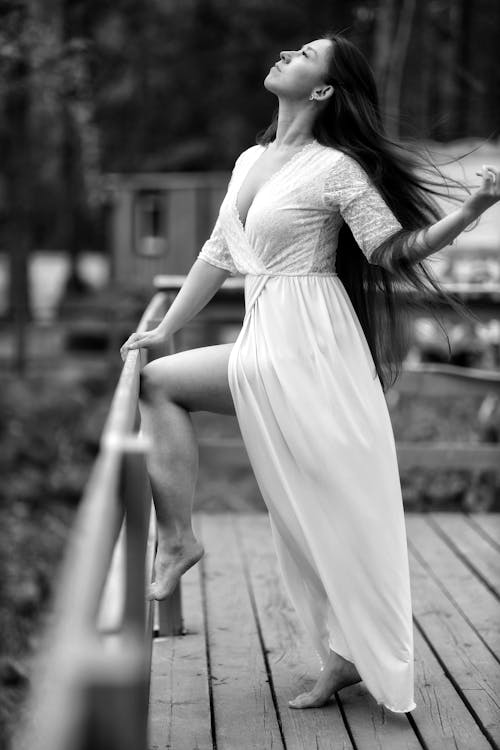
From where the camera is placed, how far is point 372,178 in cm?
314

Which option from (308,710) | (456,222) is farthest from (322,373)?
(308,710)

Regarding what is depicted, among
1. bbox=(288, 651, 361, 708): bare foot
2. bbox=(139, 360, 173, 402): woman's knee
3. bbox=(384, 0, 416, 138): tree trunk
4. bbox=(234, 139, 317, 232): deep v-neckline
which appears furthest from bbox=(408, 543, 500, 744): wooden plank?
bbox=(384, 0, 416, 138): tree trunk

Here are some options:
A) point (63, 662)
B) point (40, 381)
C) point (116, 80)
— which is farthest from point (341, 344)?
point (116, 80)

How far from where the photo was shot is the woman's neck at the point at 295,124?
10.5ft

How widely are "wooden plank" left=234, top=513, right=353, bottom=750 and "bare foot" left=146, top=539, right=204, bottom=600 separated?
45cm

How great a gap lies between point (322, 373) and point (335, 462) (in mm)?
215

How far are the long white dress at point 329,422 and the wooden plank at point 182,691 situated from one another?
1.52 ft

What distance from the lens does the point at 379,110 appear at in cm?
323

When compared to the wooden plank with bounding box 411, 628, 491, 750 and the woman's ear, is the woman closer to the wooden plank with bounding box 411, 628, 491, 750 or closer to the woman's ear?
the woman's ear

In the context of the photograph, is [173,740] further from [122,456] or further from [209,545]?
[209,545]

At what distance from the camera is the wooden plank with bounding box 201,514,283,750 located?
10.3ft

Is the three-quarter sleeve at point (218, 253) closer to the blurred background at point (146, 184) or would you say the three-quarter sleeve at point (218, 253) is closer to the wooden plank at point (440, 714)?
the blurred background at point (146, 184)

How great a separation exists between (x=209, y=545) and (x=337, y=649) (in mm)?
2085

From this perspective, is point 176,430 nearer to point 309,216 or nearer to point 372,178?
point 309,216
